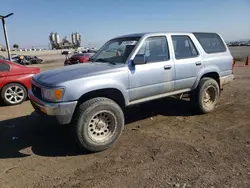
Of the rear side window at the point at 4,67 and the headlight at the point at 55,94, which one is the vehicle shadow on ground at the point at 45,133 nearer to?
the headlight at the point at 55,94

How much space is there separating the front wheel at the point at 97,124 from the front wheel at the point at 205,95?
2.16m

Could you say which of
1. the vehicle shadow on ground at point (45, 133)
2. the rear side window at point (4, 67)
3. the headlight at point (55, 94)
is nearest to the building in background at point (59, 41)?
the rear side window at point (4, 67)

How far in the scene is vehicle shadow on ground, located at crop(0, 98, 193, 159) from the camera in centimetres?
392

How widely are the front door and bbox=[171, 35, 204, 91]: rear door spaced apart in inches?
7.9

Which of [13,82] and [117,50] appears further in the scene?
[13,82]

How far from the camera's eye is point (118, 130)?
160 inches

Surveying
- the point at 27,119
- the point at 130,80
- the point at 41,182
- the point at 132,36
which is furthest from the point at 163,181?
the point at 27,119

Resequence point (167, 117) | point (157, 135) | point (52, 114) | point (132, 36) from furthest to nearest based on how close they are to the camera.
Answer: point (167, 117) → point (132, 36) → point (157, 135) → point (52, 114)

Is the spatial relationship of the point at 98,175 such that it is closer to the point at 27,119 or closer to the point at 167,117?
the point at 167,117

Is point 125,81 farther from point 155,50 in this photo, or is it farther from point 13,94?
point 13,94

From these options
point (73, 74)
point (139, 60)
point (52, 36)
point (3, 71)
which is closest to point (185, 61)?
point (139, 60)

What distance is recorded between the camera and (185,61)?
4945 mm

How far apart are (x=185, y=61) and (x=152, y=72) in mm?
946

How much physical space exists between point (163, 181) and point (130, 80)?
182 centimetres
